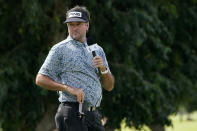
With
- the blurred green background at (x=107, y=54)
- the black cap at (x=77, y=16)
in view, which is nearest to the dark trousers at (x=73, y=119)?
the black cap at (x=77, y=16)

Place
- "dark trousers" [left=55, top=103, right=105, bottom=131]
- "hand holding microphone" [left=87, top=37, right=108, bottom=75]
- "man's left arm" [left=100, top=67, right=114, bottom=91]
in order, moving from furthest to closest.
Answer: "man's left arm" [left=100, top=67, right=114, bottom=91] < "dark trousers" [left=55, top=103, right=105, bottom=131] < "hand holding microphone" [left=87, top=37, right=108, bottom=75]

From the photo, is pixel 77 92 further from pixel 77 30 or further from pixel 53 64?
pixel 77 30

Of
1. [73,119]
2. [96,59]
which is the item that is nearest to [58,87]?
[73,119]

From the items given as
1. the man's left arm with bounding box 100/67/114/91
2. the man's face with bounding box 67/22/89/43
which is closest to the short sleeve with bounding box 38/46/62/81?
the man's face with bounding box 67/22/89/43

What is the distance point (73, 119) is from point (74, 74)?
0.40 metres

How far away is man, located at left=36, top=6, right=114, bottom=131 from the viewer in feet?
16.8

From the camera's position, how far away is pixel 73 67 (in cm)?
512

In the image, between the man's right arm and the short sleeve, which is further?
the short sleeve

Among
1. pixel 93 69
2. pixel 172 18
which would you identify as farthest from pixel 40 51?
pixel 93 69

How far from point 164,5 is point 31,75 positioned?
11.8ft

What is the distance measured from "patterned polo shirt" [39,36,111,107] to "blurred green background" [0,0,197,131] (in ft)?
17.3

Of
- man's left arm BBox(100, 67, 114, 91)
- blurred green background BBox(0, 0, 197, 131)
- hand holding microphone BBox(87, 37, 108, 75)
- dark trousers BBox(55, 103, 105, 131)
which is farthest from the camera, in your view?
blurred green background BBox(0, 0, 197, 131)

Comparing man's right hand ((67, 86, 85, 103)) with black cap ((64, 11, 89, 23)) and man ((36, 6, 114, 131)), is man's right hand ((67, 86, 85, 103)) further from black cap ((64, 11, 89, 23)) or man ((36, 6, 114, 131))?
black cap ((64, 11, 89, 23))

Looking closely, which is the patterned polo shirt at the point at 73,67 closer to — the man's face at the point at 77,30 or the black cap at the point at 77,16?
the man's face at the point at 77,30
